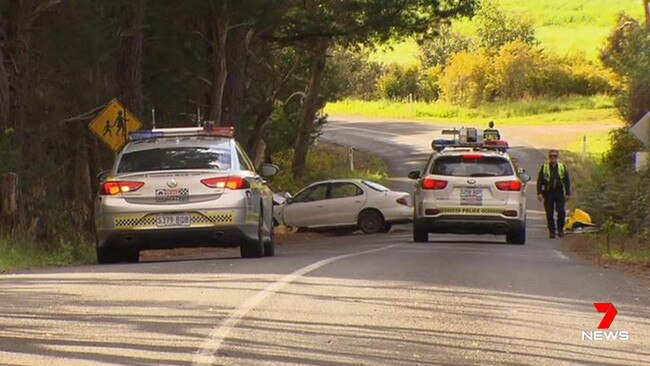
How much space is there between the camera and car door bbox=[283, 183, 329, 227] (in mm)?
33625

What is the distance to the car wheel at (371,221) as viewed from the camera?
32.9 meters

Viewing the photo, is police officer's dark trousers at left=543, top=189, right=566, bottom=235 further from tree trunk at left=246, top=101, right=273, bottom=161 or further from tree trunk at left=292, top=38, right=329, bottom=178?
tree trunk at left=292, top=38, right=329, bottom=178

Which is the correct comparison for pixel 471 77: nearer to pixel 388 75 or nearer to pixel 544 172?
pixel 388 75

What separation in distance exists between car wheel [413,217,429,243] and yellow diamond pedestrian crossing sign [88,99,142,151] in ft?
17.1

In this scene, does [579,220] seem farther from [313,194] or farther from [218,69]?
[218,69]

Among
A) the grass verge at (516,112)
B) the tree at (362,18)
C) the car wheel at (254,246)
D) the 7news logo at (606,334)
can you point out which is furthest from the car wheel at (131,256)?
the grass verge at (516,112)

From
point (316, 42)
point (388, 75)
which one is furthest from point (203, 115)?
point (388, 75)

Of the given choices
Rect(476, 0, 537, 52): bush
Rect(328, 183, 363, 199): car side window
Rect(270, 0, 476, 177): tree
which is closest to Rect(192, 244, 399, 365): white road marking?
Rect(328, 183, 363, 199): car side window

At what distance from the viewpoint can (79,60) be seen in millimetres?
25688

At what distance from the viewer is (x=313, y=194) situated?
111 ft

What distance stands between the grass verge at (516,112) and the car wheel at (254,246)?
188 feet

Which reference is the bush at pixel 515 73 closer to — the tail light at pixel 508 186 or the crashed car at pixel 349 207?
the crashed car at pixel 349 207

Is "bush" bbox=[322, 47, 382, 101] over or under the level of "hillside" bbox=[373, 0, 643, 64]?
under

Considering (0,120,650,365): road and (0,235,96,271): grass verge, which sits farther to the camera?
(0,235,96,271): grass verge
